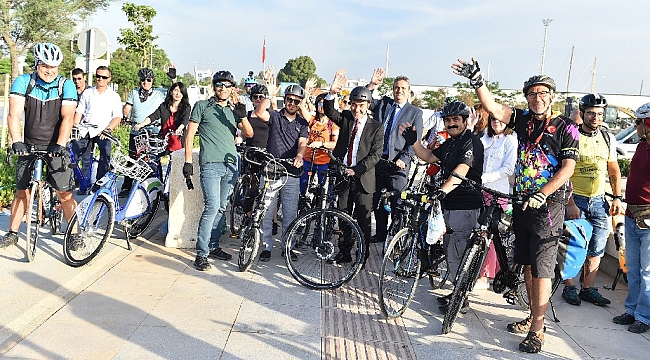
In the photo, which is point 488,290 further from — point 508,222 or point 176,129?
point 176,129

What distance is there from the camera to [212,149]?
5918 mm

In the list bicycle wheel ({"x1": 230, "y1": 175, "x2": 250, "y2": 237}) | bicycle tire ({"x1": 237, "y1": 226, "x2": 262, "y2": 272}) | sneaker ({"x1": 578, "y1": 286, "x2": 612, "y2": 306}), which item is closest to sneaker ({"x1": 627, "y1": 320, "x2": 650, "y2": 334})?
sneaker ({"x1": 578, "y1": 286, "x2": 612, "y2": 306})

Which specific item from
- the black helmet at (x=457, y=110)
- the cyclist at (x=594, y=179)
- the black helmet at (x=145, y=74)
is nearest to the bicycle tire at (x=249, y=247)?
the black helmet at (x=457, y=110)

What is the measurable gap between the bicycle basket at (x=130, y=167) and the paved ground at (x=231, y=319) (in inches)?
34.2

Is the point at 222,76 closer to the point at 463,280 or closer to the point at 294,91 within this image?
the point at 294,91

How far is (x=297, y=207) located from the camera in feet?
21.9

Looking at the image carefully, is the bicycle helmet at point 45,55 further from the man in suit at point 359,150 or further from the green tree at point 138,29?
the green tree at point 138,29

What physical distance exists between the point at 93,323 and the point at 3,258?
1.80m

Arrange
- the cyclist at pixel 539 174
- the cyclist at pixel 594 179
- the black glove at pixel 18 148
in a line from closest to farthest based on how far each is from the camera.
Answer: the cyclist at pixel 539 174 < the black glove at pixel 18 148 < the cyclist at pixel 594 179

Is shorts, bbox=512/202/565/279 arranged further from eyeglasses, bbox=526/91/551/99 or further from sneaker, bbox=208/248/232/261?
sneaker, bbox=208/248/232/261

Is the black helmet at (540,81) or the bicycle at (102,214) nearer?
the black helmet at (540,81)

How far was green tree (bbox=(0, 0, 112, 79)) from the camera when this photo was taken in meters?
14.4

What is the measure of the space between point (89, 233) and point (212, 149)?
146 cm

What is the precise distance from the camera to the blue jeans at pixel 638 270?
4.95 m
